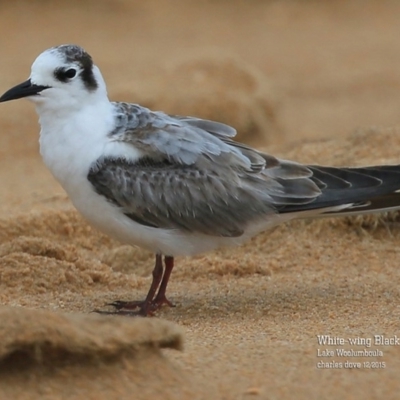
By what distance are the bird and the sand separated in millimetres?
461

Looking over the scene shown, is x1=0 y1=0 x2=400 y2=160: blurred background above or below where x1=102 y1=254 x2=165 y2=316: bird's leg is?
above

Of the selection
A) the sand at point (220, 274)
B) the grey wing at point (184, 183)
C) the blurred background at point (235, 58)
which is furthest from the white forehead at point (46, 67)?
the blurred background at point (235, 58)

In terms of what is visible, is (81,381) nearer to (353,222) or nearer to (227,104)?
(353,222)

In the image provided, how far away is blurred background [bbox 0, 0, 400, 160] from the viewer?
11062 mm

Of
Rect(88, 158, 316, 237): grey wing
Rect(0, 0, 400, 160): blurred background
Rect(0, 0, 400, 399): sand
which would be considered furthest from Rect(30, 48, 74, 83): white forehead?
Rect(0, 0, 400, 160): blurred background

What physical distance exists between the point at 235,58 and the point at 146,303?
20.8ft

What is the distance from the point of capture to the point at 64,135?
19.4 ft

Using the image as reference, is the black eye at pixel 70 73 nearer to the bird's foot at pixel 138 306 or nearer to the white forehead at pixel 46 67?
the white forehead at pixel 46 67

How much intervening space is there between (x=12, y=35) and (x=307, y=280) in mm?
10739

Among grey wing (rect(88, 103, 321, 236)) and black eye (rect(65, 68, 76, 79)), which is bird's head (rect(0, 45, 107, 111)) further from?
grey wing (rect(88, 103, 321, 236))

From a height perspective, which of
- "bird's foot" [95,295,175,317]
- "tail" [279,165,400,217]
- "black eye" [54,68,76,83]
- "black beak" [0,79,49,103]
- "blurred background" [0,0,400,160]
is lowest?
"bird's foot" [95,295,175,317]

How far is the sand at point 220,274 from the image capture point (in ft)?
13.7

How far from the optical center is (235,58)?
1182cm

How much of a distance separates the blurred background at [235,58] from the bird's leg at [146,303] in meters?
4.73
